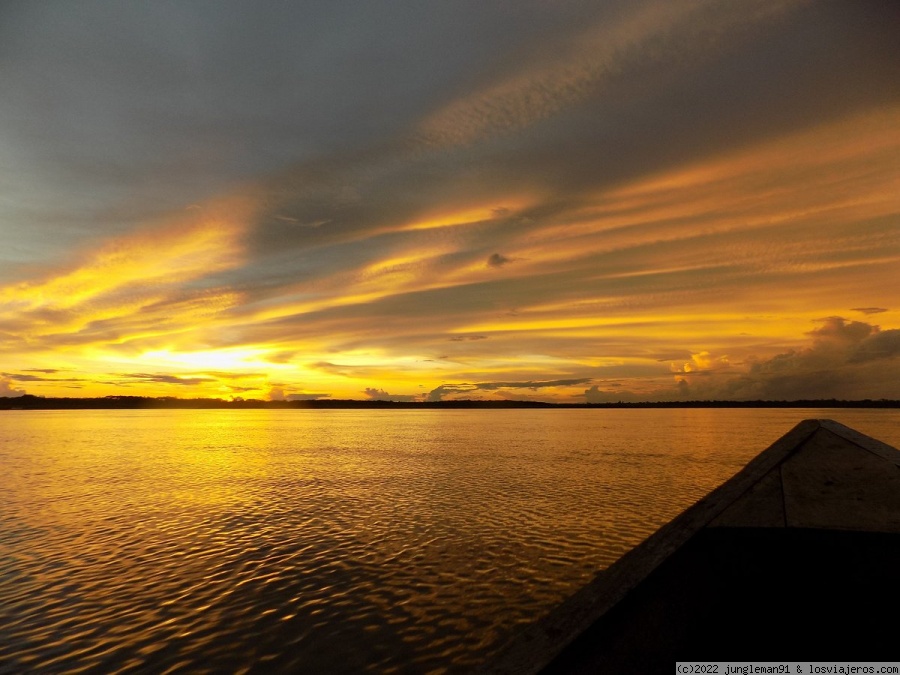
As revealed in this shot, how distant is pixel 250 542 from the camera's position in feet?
64.2

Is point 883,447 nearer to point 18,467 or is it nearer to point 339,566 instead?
point 339,566

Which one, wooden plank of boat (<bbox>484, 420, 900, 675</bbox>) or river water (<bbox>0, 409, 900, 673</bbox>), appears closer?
wooden plank of boat (<bbox>484, 420, 900, 675</bbox>)

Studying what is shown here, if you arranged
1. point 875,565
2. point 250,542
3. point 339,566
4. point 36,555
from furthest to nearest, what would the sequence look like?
point 250,542 → point 36,555 → point 339,566 → point 875,565

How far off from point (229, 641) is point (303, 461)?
130 ft

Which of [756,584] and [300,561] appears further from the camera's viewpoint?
[300,561]

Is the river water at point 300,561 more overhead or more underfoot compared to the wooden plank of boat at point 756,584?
more underfoot

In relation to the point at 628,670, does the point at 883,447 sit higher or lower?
higher

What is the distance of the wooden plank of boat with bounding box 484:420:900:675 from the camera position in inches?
222

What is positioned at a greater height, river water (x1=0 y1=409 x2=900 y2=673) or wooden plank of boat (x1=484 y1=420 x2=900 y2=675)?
wooden plank of boat (x1=484 y1=420 x2=900 y2=675)

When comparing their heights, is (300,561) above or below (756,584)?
below

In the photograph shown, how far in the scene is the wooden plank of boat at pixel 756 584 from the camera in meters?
5.64

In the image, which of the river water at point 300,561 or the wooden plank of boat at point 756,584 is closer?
the wooden plank of boat at point 756,584

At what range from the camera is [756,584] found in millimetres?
6613

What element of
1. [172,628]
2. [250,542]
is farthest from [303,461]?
[172,628]
